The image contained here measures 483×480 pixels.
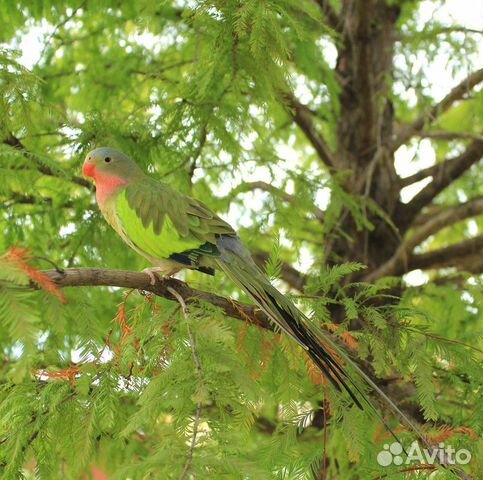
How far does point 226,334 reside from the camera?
230 centimetres

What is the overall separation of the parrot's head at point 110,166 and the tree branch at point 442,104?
89.4 inches

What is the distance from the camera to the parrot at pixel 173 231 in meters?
2.88

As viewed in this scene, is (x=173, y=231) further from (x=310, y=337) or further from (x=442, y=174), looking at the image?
(x=442, y=174)

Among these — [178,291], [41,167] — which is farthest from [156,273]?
[41,167]

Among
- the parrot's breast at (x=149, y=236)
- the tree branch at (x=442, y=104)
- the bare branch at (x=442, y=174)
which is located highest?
the tree branch at (x=442, y=104)

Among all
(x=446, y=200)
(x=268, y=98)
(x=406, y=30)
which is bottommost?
(x=268, y=98)

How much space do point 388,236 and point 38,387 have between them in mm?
3892

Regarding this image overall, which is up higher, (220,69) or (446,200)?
(446,200)

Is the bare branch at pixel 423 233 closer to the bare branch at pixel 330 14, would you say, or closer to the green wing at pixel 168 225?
the bare branch at pixel 330 14

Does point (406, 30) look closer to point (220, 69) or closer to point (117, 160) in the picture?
point (220, 69)

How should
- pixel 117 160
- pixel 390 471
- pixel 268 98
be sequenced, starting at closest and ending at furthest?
pixel 390 471, pixel 117 160, pixel 268 98

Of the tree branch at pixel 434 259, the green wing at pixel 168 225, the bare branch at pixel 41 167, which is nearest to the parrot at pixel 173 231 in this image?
the green wing at pixel 168 225

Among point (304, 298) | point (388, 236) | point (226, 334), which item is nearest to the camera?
point (226, 334)

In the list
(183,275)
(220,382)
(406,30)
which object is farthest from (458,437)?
(406,30)
